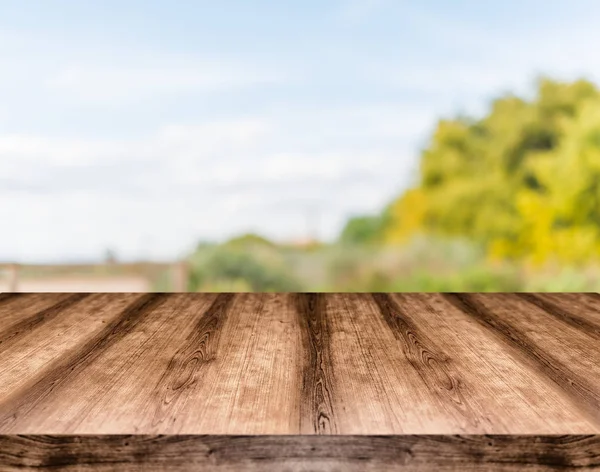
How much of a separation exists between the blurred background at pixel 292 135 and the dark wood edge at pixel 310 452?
6.15 metres

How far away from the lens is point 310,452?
2.60 feet

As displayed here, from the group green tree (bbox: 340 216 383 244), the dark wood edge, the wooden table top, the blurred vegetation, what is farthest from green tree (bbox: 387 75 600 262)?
the dark wood edge

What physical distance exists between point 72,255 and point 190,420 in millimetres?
6088

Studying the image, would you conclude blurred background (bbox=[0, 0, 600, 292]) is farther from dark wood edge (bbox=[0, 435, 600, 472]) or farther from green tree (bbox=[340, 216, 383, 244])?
dark wood edge (bbox=[0, 435, 600, 472])

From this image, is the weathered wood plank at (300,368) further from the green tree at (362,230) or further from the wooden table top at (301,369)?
the green tree at (362,230)

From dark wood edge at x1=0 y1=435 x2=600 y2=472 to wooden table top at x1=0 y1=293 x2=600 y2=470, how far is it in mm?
10

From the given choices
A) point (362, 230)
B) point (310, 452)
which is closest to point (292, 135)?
point (362, 230)

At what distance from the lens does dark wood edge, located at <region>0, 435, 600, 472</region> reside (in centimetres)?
79

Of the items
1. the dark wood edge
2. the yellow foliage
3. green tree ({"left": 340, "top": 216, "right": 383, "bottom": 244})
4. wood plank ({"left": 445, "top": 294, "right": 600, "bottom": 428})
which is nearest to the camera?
the dark wood edge

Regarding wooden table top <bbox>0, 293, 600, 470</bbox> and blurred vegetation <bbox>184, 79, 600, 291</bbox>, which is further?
blurred vegetation <bbox>184, 79, 600, 291</bbox>

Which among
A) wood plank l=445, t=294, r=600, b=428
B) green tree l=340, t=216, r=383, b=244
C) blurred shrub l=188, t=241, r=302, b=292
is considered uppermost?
wood plank l=445, t=294, r=600, b=428

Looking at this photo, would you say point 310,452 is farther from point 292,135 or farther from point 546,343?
point 292,135

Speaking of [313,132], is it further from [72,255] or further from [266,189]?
[72,255]

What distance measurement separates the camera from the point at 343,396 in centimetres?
91
